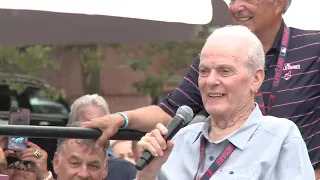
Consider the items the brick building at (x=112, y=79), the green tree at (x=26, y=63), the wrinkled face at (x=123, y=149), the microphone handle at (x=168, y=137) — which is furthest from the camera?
the brick building at (x=112, y=79)

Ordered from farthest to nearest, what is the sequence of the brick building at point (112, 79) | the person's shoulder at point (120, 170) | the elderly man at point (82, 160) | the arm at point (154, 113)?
1. the brick building at point (112, 79)
2. the person's shoulder at point (120, 170)
3. the elderly man at point (82, 160)
4. the arm at point (154, 113)

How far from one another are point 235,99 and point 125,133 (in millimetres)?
813

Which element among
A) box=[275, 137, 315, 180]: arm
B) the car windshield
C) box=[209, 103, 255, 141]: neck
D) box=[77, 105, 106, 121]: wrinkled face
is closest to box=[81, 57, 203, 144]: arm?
box=[209, 103, 255, 141]: neck

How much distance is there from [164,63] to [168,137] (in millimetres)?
11249

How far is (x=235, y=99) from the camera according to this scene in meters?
4.35

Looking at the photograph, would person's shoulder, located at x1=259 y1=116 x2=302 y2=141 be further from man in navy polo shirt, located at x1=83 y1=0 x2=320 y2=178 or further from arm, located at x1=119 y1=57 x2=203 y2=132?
arm, located at x1=119 y1=57 x2=203 y2=132

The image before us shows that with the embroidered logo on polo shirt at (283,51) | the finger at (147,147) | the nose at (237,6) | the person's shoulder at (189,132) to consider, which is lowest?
the person's shoulder at (189,132)

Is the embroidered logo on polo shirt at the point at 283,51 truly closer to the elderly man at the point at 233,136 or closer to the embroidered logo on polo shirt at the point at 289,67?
the embroidered logo on polo shirt at the point at 289,67

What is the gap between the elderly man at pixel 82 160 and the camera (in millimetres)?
5637

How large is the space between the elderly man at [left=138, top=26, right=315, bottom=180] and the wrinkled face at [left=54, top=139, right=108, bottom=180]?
3.92 feet

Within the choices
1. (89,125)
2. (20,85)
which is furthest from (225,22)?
(20,85)

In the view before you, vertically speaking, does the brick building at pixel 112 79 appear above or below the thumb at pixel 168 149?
below

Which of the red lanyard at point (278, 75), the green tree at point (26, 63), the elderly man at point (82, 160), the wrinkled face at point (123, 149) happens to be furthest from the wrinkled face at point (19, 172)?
the green tree at point (26, 63)

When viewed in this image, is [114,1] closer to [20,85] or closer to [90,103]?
[90,103]
